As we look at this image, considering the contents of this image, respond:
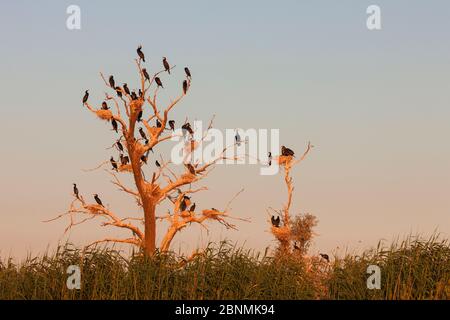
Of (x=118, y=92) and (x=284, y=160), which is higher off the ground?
(x=118, y=92)

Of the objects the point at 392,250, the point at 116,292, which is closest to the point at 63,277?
the point at 116,292

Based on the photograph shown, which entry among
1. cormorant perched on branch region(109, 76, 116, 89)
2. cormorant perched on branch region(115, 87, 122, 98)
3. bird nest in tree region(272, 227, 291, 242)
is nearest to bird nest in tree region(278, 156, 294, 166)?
bird nest in tree region(272, 227, 291, 242)

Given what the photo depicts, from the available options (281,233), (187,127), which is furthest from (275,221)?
(187,127)

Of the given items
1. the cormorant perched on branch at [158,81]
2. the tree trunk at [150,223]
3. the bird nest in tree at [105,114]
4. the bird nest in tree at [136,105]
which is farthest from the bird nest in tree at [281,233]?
the bird nest in tree at [105,114]

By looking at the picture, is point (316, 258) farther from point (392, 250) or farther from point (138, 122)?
point (138, 122)

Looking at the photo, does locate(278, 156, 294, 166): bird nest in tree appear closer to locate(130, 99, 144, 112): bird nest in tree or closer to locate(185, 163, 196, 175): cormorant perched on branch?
locate(185, 163, 196, 175): cormorant perched on branch

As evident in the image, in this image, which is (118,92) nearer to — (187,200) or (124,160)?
(124,160)

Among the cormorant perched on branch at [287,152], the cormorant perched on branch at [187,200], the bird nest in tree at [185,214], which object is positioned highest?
the cormorant perched on branch at [287,152]

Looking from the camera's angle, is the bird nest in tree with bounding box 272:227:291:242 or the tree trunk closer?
the bird nest in tree with bounding box 272:227:291:242

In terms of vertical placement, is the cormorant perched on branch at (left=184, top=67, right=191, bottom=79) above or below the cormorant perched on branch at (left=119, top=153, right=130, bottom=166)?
above

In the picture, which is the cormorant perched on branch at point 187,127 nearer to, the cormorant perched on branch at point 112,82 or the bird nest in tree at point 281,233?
the cormorant perched on branch at point 112,82

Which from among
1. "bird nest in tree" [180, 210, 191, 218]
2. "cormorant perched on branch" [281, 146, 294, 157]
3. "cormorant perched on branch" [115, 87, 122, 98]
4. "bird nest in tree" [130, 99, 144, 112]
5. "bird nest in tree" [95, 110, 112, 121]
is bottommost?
"bird nest in tree" [180, 210, 191, 218]
